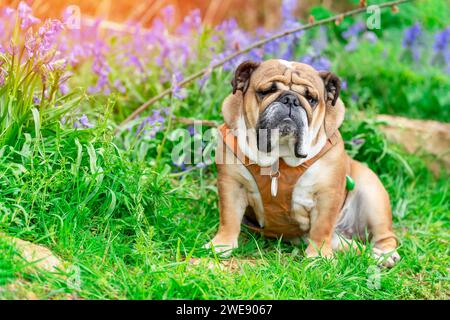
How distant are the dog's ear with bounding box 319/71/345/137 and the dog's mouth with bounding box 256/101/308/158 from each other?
0.94ft

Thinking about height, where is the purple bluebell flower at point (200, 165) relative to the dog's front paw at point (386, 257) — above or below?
above

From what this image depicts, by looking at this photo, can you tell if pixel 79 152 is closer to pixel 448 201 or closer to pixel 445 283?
pixel 445 283

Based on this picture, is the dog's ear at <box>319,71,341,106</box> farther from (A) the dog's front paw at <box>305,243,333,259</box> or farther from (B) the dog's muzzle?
(A) the dog's front paw at <box>305,243,333,259</box>

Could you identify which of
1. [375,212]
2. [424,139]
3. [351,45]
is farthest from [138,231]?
[351,45]

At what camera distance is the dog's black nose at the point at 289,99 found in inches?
142

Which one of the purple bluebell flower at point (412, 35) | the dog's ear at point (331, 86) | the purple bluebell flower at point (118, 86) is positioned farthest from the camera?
the purple bluebell flower at point (412, 35)

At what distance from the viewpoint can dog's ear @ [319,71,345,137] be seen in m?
3.84

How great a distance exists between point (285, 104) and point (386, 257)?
3.48ft

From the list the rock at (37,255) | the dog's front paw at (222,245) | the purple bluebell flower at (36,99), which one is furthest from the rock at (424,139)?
the rock at (37,255)

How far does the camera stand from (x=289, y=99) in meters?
3.62

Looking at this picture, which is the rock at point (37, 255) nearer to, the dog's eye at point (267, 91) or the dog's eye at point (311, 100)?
the dog's eye at point (267, 91)

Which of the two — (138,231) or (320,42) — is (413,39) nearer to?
(320,42)

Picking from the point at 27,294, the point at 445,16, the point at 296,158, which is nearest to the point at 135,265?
the point at 27,294

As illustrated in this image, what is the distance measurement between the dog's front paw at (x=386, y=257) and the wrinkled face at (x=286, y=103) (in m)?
0.75
